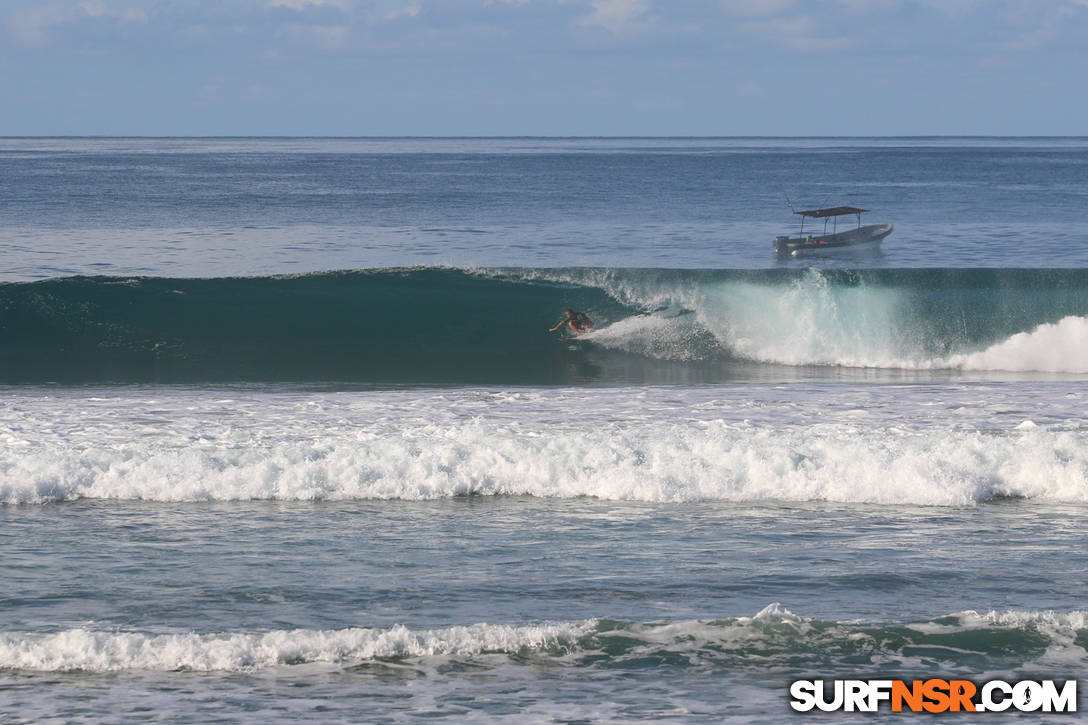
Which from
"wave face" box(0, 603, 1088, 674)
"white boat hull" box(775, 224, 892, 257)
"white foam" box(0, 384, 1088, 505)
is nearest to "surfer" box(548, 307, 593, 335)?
"white foam" box(0, 384, 1088, 505)

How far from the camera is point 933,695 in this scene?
6.39 meters

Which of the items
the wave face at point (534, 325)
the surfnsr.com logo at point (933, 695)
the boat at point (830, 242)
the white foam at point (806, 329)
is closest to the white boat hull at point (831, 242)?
the boat at point (830, 242)

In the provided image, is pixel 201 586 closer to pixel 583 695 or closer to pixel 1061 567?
pixel 583 695

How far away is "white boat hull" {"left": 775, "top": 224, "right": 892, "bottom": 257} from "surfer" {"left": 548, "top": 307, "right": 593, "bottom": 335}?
12.8 metres

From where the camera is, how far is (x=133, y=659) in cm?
668

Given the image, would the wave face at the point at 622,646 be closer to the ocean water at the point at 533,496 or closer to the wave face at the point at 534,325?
the ocean water at the point at 533,496

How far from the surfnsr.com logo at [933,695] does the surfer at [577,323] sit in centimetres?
1737

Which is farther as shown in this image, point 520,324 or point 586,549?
point 520,324

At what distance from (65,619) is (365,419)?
6.21 m

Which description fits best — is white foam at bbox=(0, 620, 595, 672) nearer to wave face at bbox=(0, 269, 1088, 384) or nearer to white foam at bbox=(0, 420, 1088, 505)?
white foam at bbox=(0, 420, 1088, 505)

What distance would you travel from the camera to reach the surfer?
78.1 ft

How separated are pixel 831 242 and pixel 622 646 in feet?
103

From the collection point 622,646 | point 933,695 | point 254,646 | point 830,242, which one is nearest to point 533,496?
point 622,646

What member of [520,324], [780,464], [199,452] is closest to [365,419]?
[199,452]
